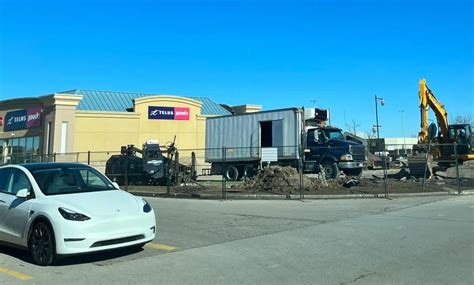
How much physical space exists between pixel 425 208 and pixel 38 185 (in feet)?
36.5

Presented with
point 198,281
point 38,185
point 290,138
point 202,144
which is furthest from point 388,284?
point 202,144

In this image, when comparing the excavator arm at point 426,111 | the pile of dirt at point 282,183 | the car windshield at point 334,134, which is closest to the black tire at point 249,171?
the car windshield at point 334,134

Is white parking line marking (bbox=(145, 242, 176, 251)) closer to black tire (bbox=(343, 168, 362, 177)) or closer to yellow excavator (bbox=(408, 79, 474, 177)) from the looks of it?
black tire (bbox=(343, 168, 362, 177))

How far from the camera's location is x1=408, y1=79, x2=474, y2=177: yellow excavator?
25.5 m

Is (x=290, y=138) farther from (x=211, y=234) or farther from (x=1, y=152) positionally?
(x=1, y=152)

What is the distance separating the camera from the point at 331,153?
24422 mm

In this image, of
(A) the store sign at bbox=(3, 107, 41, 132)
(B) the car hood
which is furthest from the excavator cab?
(A) the store sign at bbox=(3, 107, 41, 132)

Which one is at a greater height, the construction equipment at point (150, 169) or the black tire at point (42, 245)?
the construction equipment at point (150, 169)

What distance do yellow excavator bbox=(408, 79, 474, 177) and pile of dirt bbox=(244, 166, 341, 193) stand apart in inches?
301

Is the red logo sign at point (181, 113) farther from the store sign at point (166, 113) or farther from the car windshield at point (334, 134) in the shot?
the car windshield at point (334, 134)

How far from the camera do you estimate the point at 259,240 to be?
905 centimetres

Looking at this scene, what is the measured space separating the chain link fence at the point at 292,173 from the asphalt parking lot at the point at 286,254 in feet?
18.8

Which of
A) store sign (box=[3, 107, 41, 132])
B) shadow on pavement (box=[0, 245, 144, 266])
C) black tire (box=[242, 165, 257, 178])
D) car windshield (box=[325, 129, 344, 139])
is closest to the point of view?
shadow on pavement (box=[0, 245, 144, 266])

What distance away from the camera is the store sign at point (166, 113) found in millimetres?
Answer: 45812
